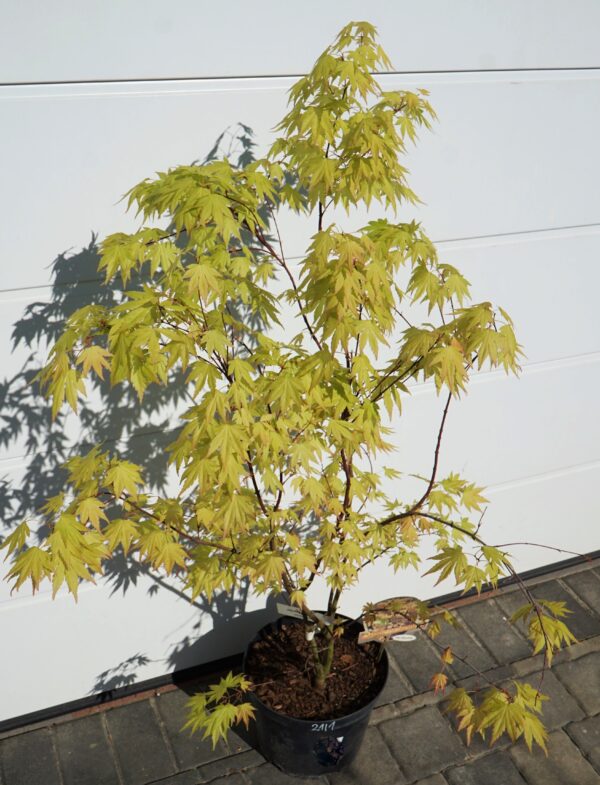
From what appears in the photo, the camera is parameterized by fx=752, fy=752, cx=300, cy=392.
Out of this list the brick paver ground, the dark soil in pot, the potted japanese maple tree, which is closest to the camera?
the potted japanese maple tree

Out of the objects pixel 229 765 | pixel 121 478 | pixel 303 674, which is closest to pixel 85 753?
pixel 229 765

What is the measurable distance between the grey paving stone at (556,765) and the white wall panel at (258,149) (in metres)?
2.05

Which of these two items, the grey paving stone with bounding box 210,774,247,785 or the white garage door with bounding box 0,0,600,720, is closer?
the white garage door with bounding box 0,0,600,720

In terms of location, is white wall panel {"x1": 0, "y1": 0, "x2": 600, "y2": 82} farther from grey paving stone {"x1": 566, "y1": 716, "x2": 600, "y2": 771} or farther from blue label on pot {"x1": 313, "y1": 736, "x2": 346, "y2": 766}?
grey paving stone {"x1": 566, "y1": 716, "x2": 600, "y2": 771}

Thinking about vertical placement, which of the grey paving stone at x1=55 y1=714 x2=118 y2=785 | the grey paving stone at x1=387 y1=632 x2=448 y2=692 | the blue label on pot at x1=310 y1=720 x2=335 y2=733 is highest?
the grey paving stone at x1=55 y1=714 x2=118 y2=785

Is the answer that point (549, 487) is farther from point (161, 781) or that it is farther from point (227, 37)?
point (227, 37)

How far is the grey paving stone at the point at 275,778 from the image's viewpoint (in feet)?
9.24

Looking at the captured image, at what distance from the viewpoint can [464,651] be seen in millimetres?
3436

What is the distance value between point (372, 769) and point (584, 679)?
106 centimetres

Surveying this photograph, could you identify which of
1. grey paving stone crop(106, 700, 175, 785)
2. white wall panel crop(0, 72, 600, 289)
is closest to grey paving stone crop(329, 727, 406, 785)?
grey paving stone crop(106, 700, 175, 785)

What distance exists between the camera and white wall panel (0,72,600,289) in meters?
2.31

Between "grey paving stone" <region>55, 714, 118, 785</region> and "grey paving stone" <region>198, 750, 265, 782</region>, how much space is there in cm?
34

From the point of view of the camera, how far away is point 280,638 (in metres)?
2.99

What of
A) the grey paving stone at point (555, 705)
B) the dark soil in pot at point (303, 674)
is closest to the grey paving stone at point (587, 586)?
the grey paving stone at point (555, 705)
